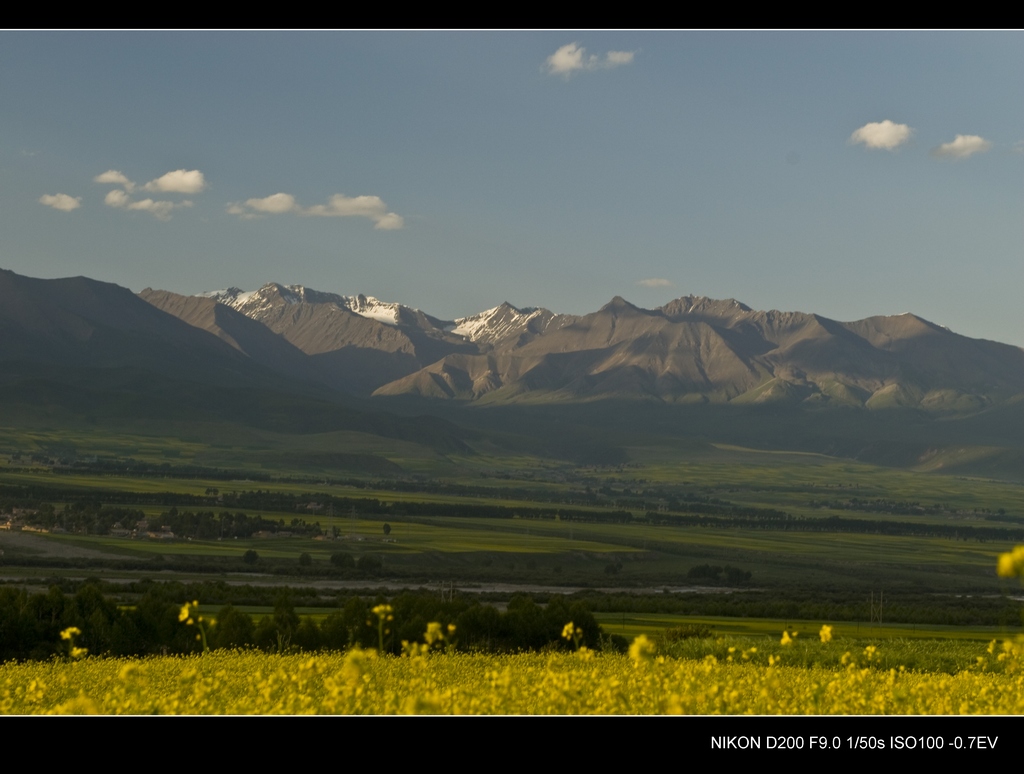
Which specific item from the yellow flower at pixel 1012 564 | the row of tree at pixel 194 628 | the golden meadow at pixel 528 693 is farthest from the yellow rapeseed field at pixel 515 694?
the row of tree at pixel 194 628

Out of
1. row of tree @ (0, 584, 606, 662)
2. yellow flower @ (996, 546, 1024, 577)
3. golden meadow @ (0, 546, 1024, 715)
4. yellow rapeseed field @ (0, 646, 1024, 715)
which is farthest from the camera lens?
row of tree @ (0, 584, 606, 662)

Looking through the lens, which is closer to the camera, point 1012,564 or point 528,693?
point 1012,564

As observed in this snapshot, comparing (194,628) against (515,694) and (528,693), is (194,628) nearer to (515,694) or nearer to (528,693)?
(528,693)

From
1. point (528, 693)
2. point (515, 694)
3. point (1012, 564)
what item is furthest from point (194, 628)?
point (1012, 564)

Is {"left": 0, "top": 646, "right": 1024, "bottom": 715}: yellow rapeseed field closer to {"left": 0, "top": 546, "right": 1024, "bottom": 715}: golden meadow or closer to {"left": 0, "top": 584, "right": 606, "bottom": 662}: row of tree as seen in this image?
{"left": 0, "top": 546, "right": 1024, "bottom": 715}: golden meadow

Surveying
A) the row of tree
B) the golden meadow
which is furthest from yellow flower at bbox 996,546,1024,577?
the row of tree

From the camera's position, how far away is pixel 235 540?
636ft

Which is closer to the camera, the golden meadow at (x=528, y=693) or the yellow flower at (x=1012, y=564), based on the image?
the yellow flower at (x=1012, y=564)

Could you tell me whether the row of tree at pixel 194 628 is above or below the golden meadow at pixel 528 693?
below

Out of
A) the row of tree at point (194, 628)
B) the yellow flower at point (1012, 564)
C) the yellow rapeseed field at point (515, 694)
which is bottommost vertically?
the row of tree at point (194, 628)

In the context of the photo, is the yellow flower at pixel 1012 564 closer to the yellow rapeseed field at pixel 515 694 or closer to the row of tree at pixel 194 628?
the yellow rapeseed field at pixel 515 694
